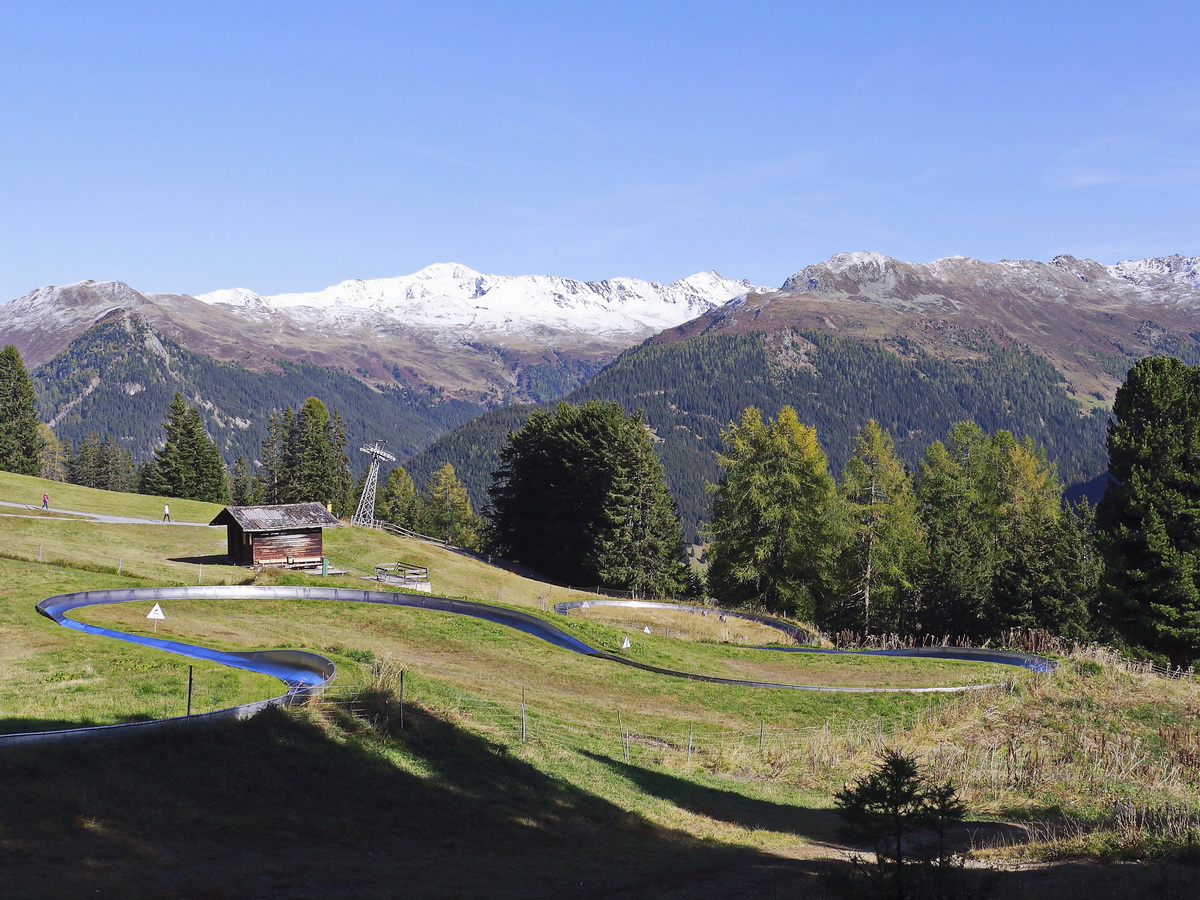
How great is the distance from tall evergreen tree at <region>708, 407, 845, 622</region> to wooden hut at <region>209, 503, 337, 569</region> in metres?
28.8

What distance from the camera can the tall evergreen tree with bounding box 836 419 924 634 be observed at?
67125 millimetres

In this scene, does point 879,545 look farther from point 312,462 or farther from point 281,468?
point 281,468

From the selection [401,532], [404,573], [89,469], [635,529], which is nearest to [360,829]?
[404,573]

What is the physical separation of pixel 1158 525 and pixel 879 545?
892 inches

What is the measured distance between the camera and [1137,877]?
15688 mm

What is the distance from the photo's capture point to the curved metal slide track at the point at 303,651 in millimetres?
29781

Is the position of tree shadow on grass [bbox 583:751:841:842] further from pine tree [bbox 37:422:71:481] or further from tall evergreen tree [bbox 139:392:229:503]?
pine tree [bbox 37:422:71:481]

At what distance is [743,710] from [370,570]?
4020 centimetres

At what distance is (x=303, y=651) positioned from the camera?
32.5m

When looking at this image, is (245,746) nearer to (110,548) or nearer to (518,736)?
(518,736)

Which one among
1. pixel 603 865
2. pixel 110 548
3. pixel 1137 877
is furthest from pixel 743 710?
pixel 110 548

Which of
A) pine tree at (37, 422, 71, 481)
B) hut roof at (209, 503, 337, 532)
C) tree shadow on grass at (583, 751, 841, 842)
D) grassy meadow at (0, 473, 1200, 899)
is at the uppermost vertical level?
pine tree at (37, 422, 71, 481)

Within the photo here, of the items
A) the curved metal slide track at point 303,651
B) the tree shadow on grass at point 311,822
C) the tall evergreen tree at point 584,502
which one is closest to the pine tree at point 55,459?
the tall evergreen tree at point 584,502

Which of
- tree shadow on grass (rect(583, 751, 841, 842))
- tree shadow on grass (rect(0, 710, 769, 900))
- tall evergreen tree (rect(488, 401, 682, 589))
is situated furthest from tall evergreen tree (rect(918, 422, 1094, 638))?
tree shadow on grass (rect(0, 710, 769, 900))
